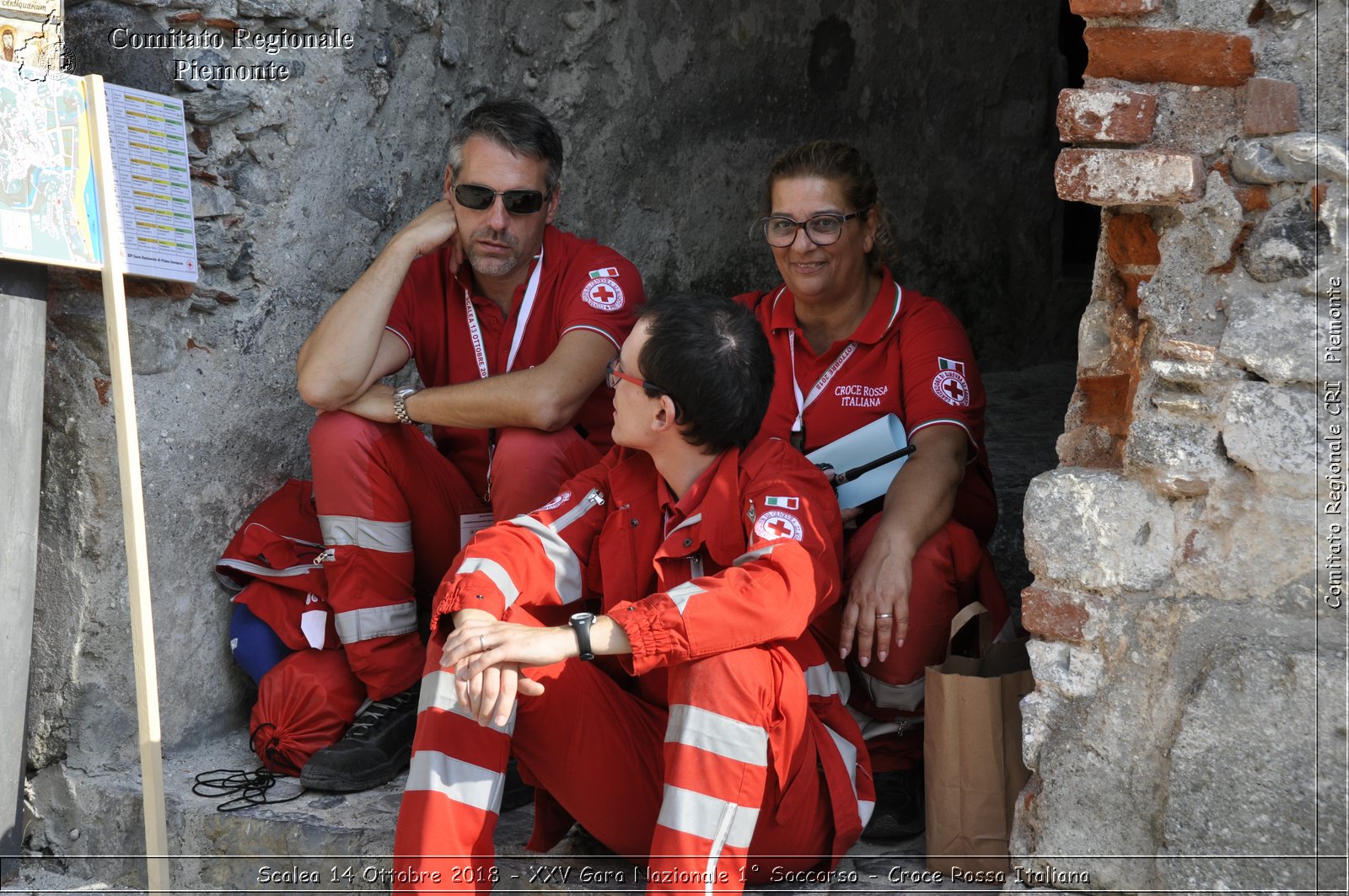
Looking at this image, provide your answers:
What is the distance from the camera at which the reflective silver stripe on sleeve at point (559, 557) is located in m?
2.55

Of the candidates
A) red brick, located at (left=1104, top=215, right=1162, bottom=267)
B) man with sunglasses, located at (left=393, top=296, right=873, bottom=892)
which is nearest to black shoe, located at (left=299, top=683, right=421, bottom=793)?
man with sunglasses, located at (left=393, top=296, right=873, bottom=892)

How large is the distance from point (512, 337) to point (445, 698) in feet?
3.92

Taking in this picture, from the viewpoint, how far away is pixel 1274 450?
210 centimetres

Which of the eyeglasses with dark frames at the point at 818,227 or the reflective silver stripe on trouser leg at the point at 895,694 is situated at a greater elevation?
the eyeglasses with dark frames at the point at 818,227

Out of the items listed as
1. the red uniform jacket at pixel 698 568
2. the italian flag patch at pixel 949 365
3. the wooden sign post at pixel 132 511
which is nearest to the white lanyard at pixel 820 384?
the italian flag patch at pixel 949 365

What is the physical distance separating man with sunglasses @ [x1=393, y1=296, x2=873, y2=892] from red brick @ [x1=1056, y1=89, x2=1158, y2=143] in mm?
688

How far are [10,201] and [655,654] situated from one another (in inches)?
63.7

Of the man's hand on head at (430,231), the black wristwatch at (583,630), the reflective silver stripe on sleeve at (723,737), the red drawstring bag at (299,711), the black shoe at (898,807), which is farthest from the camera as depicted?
the man's hand on head at (430,231)

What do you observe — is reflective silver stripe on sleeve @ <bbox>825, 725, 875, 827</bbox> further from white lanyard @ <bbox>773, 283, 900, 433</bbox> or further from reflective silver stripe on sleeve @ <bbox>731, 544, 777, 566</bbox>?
white lanyard @ <bbox>773, 283, 900, 433</bbox>

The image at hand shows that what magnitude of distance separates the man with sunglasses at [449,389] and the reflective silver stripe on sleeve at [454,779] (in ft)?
2.28

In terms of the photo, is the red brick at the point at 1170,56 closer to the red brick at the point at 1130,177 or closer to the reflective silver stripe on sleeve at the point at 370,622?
the red brick at the point at 1130,177

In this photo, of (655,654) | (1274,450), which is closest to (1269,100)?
(1274,450)

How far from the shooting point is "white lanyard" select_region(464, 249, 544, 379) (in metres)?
3.28

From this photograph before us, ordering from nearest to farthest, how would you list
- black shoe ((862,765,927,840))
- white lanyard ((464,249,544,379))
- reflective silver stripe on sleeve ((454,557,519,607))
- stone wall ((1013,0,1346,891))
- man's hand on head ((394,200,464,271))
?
stone wall ((1013,0,1346,891)) → reflective silver stripe on sleeve ((454,557,519,607)) → black shoe ((862,765,927,840)) → man's hand on head ((394,200,464,271)) → white lanyard ((464,249,544,379))
